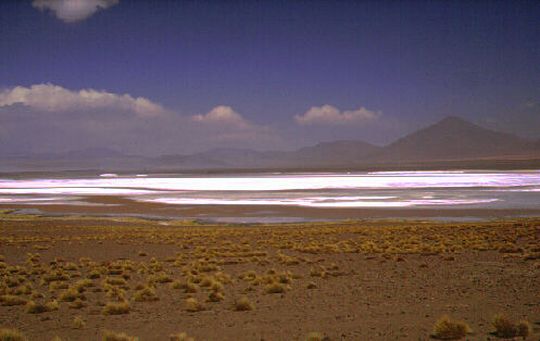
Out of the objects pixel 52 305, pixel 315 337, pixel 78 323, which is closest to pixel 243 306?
pixel 315 337

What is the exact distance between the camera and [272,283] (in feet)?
39.9

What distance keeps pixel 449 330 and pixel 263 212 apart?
28.4m

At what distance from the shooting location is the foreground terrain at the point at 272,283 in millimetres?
8914

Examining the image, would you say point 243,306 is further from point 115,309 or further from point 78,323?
point 78,323

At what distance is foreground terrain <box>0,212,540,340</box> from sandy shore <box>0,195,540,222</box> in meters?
8.36

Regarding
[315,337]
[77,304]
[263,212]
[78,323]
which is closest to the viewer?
[315,337]

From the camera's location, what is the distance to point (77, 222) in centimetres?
3225

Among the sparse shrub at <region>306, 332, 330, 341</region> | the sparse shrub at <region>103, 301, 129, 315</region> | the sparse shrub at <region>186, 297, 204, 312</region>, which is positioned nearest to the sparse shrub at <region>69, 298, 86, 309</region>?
the sparse shrub at <region>103, 301, 129, 315</region>

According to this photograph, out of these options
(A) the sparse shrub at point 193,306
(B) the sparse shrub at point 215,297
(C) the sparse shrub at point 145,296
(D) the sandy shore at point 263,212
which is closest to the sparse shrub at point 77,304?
(C) the sparse shrub at point 145,296

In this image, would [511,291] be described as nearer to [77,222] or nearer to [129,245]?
[129,245]

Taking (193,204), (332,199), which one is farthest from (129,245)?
(332,199)

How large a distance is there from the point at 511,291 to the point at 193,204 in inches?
1312

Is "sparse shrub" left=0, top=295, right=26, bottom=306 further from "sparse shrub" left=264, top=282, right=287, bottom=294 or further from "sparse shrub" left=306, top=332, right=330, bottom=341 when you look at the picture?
"sparse shrub" left=306, top=332, right=330, bottom=341

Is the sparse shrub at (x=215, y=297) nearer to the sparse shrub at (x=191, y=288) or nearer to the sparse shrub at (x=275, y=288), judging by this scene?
the sparse shrub at (x=191, y=288)
